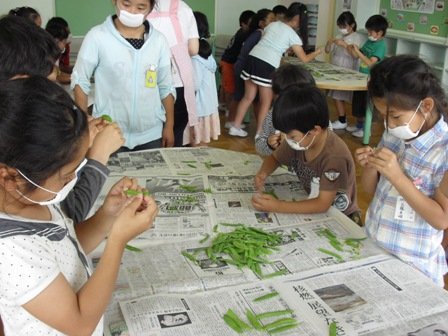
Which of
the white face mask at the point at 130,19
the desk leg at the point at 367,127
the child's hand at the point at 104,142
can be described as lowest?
the desk leg at the point at 367,127

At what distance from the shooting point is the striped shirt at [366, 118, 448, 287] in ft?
4.49

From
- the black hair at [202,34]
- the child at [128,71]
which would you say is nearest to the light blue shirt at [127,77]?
the child at [128,71]

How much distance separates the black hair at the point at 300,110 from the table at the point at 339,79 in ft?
7.88

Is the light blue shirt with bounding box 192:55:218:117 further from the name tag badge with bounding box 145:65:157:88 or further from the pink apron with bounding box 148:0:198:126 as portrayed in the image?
the name tag badge with bounding box 145:65:157:88

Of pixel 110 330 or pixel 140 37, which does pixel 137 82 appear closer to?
pixel 140 37

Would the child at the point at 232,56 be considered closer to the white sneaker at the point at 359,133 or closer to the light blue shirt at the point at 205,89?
the light blue shirt at the point at 205,89

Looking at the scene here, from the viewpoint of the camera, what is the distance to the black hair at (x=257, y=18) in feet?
17.0

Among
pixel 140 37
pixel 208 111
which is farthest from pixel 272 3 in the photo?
pixel 140 37

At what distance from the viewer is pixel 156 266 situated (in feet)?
4.23

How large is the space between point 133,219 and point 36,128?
0.92 feet

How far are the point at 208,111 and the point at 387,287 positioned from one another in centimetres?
311

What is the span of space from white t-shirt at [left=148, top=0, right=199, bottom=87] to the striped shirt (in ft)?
6.08

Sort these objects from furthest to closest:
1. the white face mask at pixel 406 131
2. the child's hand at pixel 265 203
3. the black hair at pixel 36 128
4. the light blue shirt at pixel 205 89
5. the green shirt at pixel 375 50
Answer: the green shirt at pixel 375 50, the light blue shirt at pixel 205 89, the child's hand at pixel 265 203, the white face mask at pixel 406 131, the black hair at pixel 36 128

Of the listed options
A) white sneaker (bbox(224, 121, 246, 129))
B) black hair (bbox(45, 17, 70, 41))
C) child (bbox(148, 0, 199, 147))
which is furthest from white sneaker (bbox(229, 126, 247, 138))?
black hair (bbox(45, 17, 70, 41))
